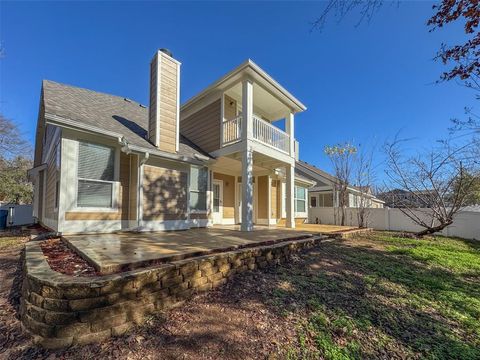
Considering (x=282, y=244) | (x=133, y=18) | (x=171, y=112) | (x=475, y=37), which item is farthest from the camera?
(x=133, y=18)

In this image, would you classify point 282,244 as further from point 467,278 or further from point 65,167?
point 65,167

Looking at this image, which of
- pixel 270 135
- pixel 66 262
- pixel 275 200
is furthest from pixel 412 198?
pixel 66 262

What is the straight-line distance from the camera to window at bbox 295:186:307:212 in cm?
1502

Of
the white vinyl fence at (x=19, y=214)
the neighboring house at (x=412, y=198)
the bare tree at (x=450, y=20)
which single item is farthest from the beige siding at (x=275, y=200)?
the white vinyl fence at (x=19, y=214)

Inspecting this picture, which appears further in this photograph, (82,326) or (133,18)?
(133,18)

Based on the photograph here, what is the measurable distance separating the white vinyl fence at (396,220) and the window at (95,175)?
13.2 meters

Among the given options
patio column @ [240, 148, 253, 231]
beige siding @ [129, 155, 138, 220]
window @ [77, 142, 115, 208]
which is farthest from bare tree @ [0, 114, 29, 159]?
patio column @ [240, 148, 253, 231]

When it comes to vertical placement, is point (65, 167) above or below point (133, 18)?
below

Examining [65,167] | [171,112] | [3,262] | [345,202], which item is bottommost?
[3,262]

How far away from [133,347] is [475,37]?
6.34m

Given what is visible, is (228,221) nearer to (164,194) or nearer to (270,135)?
(164,194)

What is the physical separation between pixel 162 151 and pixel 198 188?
2.02 metres

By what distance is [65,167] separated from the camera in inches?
239

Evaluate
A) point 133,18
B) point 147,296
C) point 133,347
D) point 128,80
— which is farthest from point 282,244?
point 128,80
